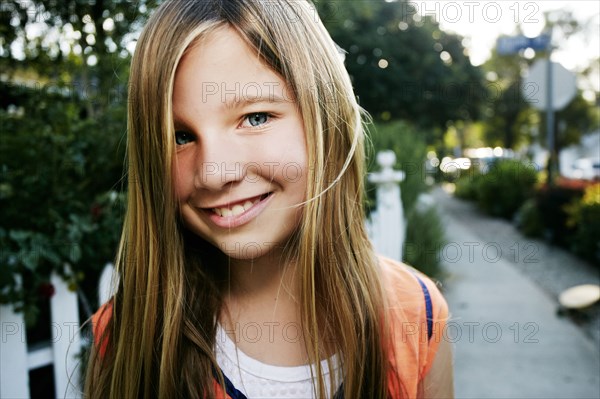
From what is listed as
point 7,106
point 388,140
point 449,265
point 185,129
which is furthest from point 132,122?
point 449,265

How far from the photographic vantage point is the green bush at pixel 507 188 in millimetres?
10945

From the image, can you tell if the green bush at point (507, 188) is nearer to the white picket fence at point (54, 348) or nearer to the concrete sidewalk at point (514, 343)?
the concrete sidewalk at point (514, 343)

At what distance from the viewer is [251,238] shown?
109 cm

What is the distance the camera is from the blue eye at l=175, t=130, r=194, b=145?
1117 millimetres

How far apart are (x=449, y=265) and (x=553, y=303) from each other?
6.54ft

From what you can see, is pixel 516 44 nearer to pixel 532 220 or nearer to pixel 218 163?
pixel 532 220

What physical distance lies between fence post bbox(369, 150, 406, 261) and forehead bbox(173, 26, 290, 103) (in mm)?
2082

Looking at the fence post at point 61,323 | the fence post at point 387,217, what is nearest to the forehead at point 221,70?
the fence post at point 61,323

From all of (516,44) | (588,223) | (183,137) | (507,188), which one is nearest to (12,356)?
(183,137)

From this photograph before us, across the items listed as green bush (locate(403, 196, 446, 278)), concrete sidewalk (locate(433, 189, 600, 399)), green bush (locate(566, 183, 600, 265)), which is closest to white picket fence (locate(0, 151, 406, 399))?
concrete sidewalk (locate(433, 189, 600, 399))

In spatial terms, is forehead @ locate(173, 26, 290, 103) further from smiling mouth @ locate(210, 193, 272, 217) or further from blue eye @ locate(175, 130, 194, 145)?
smiling mouth @ locate(210, 193, 272, 217)

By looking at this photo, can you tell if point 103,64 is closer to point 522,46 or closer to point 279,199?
point 279,199

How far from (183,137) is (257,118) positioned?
0.62ft

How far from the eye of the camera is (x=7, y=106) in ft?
8.80
